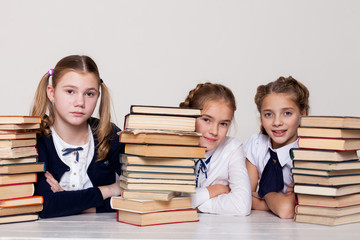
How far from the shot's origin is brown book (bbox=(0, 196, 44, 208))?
100 inches

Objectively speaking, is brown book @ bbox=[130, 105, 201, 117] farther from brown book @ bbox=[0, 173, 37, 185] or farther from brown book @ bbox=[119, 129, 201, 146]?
brown book @ bbox=[0, 173, 37, 185]

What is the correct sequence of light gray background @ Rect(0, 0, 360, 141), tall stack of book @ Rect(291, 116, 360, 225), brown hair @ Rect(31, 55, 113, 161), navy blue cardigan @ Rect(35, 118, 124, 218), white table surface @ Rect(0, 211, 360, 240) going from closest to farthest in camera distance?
white table surface @ Rect(0, 211, 360, 240) → tall stack of book @ Rect(291, 116, 360, 225) → navy blue cardigan @ Rect(35, 118, 124, 218) → brown hair @ Rect(31, 55, 113, 161) → light gray background @ Rect(0, 0, 360, 141)

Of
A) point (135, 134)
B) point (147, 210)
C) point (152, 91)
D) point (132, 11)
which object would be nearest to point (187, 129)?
point (135, 134)

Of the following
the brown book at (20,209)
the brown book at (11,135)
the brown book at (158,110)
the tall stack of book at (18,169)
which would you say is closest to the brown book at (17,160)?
the tall stack of book at (18,169)

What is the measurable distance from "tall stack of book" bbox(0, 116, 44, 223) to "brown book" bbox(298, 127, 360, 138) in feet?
4.60

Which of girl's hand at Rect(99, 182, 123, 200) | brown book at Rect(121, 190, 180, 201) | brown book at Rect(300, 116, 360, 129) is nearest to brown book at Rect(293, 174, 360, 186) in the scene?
brown book at Rect(300, 116, 360, 129)

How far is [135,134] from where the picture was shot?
250 centimetres

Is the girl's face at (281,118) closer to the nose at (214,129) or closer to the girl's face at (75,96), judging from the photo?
the nose at (214,129)

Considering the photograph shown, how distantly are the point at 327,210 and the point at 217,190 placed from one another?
0.65 meters

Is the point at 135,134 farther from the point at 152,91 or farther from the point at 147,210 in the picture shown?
the point at 152,91

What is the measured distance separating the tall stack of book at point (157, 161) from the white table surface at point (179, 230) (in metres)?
0.09

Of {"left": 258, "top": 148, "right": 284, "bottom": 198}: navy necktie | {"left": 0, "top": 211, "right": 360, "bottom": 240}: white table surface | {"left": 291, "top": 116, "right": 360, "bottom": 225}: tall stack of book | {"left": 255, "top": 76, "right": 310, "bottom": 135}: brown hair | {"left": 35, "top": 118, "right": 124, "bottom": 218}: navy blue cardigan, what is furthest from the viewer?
{"left": 255, "top": 76, "right": 310, "bottom": 135}: brown hair

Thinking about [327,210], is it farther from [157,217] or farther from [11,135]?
[11,135]

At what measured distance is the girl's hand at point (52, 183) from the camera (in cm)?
279
